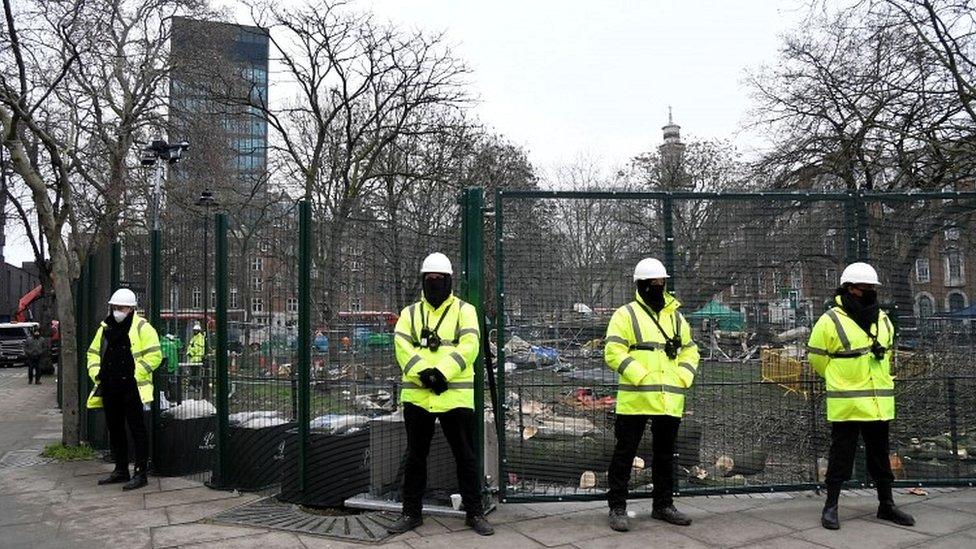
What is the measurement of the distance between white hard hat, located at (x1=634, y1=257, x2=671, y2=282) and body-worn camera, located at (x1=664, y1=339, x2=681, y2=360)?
513 mm

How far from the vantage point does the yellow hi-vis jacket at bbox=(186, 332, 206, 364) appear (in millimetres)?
7715

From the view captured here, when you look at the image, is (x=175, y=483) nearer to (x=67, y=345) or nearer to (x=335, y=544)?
(x=335, y=544)

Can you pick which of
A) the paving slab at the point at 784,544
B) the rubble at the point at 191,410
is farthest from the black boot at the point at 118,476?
the paving slab at the point at 784,544

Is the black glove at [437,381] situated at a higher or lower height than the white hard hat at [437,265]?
lower

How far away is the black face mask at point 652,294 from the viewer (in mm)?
5801

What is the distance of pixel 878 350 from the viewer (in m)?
5.71

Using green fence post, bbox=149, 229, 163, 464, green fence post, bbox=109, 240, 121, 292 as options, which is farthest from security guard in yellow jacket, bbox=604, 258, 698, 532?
green fence post, bbox=109, 240, 121, 292

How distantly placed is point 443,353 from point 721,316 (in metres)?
2.55

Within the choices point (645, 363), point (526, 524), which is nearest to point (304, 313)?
point (526, 524)

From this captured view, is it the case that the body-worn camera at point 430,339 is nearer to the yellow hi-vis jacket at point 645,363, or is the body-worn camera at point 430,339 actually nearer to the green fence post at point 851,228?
the yellow hi-vis jacket at point 645,363

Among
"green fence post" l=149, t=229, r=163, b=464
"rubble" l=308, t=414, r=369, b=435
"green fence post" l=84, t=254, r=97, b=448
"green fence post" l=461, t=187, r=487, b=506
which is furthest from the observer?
"green fence post" l=84, t=254, r=97, b=448

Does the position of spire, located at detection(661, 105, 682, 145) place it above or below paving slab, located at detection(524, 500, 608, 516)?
above

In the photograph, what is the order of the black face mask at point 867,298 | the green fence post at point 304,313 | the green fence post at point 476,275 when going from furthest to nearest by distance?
the green fence post at point 304,313 < the green fence post at point 476,275 < the black face mask at point 867,298

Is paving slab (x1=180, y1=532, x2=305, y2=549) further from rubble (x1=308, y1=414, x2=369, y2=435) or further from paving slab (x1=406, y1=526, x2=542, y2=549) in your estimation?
rubble (x1=308, y1=414, x2=369, y2=435)
